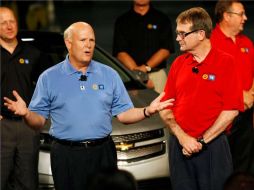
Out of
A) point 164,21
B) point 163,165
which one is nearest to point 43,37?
point 164,21

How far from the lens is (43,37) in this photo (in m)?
9.18

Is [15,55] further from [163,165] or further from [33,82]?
[163,165]

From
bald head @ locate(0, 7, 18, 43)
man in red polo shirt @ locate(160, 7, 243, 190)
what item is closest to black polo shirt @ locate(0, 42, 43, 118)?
bald head @ locate(0, 7, 18, 43)

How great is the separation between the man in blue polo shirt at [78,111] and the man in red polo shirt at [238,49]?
6.42 feet

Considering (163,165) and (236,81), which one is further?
(163,165)

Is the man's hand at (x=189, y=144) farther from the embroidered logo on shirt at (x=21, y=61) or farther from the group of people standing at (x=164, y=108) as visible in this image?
the embroidered logo on shirt at (x=21, y=61)

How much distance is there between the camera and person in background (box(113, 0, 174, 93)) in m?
9.73

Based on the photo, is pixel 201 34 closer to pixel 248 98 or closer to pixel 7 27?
pixel 248 98

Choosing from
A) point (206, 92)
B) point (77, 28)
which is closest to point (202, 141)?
point (206, 92)

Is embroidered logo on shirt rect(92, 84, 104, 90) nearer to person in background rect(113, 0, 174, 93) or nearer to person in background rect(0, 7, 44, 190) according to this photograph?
person in background rect(0, 7, 44, 190)

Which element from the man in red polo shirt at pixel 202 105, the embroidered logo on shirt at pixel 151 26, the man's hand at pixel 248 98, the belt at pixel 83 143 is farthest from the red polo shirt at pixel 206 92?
the embroidered logo on shirt at pixel 151 26

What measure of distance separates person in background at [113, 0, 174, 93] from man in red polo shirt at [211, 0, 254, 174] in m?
1.66

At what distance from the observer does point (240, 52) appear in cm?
802

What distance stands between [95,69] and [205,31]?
93cm
